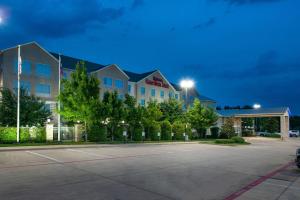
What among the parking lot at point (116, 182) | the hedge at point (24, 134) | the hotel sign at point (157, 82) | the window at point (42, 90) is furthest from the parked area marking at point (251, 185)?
the hotel sign at point (157, 82)

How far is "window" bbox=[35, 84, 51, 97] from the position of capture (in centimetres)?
4397

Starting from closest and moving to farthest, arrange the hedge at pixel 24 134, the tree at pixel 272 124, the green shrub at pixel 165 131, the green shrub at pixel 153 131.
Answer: the hedge at pixel 24 134
the green shrub at pixel 153 131
the green shrub at pixel 165 131
the tree at pixel 272 124

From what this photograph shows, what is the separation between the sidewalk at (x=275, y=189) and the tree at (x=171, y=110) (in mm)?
38406

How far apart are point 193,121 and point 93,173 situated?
41834 mm

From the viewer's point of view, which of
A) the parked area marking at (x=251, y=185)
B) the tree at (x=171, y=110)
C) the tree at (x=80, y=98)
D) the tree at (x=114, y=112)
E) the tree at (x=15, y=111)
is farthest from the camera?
the tree at (x=171, y=110)

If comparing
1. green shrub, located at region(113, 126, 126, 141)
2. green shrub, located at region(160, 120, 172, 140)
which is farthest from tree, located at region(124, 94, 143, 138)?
green shrub, located at region(160, 120, 172, 140)

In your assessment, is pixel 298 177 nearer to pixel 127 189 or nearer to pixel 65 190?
pixel 127 189

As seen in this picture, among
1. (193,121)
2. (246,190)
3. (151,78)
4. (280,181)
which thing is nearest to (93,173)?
(246,190)

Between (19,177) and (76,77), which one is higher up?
(76,77)

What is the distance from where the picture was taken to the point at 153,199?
834 centimetres

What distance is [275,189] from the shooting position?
34.6ft

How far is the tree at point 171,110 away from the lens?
172ft

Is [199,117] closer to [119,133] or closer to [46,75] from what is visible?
[119,133]

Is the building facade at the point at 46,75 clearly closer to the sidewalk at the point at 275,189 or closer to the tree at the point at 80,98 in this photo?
the tree at the point at 80,98
